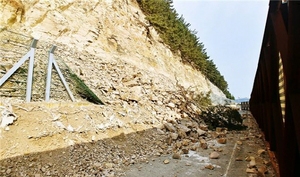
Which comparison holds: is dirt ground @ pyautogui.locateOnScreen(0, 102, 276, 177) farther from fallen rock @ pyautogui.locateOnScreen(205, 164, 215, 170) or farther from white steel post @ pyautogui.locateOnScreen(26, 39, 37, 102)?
white steel post @ pyautogui.locateOnScreen(26, 39, 37, 102)

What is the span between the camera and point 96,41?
32.6ft

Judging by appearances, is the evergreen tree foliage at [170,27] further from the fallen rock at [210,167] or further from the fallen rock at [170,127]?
the fallen rock at [210,167]

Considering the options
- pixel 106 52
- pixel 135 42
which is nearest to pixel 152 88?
pixel 106 52

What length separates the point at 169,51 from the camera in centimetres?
Answer: 1527

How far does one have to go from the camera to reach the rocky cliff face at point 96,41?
7252mm

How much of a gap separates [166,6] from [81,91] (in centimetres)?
1347

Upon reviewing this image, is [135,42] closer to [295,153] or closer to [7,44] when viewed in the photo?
[7,44]

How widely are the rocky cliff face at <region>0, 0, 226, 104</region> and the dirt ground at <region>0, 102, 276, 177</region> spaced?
126cm

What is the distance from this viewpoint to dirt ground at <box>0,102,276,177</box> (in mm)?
3248

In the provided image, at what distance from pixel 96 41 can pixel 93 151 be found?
273 inches

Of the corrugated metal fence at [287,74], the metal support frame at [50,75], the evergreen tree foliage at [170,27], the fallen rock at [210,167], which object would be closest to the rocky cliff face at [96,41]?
the metal support frame at [50,75]

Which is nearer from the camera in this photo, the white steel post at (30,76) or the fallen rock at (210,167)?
the fallen rock at (210,167)

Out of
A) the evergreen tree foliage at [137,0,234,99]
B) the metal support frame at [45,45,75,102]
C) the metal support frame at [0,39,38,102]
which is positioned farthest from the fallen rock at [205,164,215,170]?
the evergreen tree foliage at [137,0,234,99]

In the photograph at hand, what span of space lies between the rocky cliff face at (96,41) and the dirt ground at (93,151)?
49.7 inches
